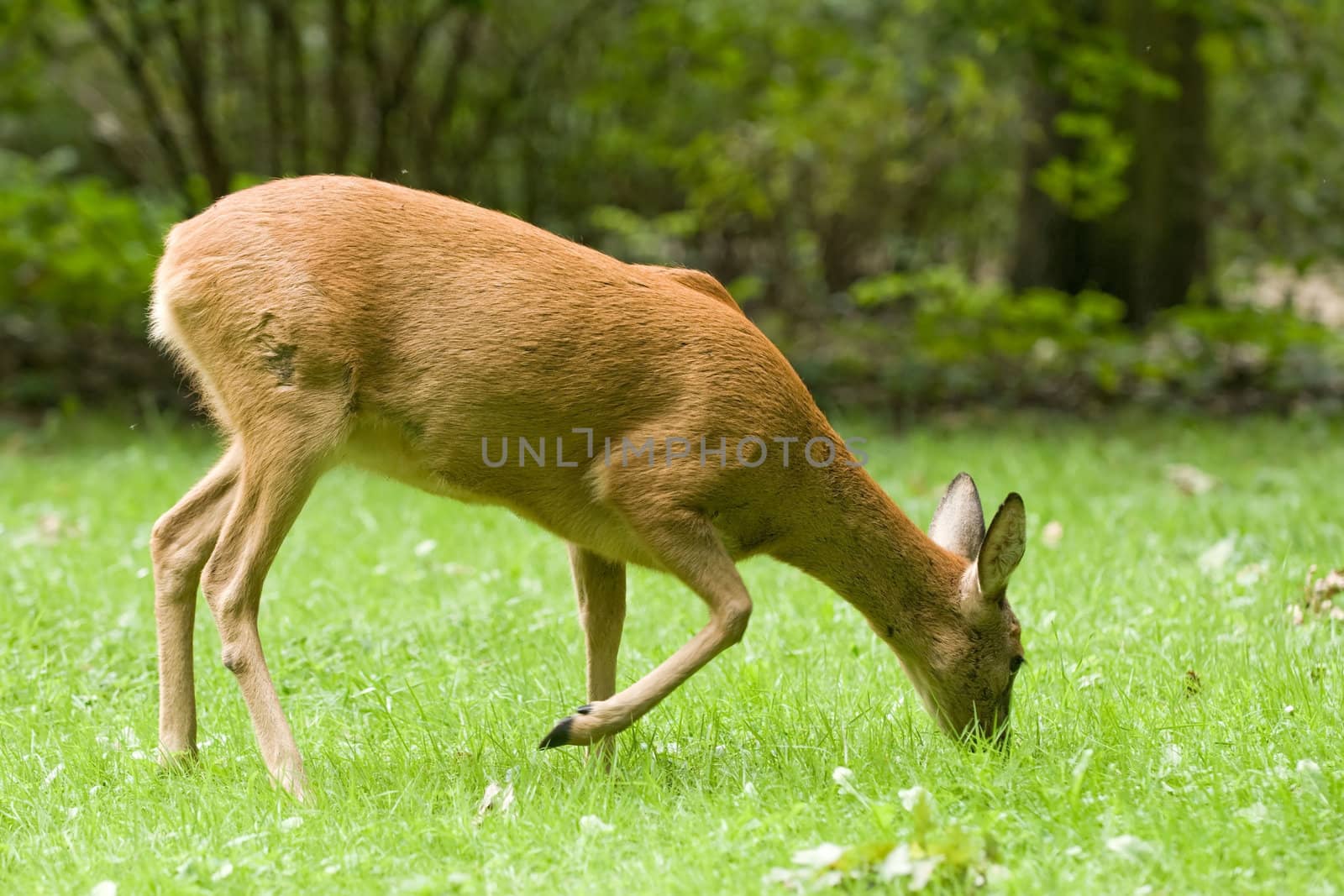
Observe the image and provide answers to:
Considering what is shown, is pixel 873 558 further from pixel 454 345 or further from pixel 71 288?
pixel 71 288

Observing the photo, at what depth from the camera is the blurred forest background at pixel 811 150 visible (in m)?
10.7

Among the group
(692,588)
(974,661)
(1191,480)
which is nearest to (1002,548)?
(974,661)

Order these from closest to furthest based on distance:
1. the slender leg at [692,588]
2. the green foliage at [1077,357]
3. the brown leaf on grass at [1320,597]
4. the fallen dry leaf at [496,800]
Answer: the fallen dry leaf at [496,800] → the slender leg at [692,588] → the brown leaf on grass at [1320,597] → the green foliage at [1077,357]

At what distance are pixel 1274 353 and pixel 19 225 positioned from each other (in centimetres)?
948

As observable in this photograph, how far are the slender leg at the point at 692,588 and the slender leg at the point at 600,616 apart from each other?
0.45 m

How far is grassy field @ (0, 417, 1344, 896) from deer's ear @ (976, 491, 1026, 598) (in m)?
0.44

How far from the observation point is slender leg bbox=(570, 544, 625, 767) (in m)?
4.18

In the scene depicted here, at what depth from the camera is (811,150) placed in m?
13.8

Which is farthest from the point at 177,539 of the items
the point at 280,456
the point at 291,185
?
the point at 291,185

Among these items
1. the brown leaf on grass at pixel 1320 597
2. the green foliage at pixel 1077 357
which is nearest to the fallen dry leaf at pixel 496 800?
the brown leaf on grass at pixel 1320 597

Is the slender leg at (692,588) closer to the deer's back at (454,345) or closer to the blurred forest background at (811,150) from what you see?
the deer's back at (454,345)

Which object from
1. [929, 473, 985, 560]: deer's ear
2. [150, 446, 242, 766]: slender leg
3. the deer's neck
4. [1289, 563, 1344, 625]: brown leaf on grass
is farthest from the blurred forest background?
the deer's neck

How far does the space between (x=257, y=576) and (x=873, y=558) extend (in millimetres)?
1630

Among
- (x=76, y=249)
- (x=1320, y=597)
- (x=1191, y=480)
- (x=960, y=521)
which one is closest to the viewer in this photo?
(x=960, y=521)
